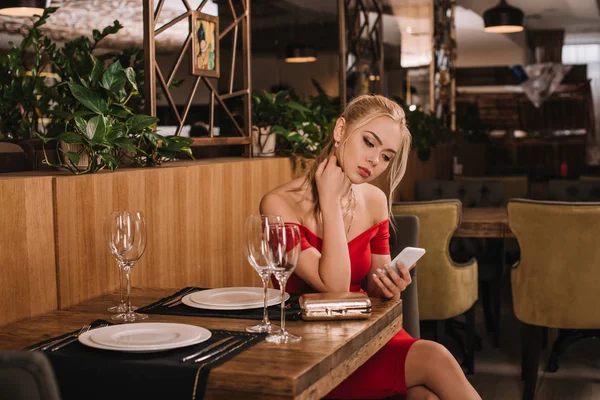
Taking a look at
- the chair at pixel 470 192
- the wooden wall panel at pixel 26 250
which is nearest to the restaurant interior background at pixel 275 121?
the wooden wall panel at pixel 26 250

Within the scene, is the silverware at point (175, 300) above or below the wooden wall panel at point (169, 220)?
below

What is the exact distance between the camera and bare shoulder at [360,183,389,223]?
2.67 m

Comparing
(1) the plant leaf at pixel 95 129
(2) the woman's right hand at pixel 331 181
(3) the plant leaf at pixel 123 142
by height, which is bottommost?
(2) the woman's right hand at pixel 331 181

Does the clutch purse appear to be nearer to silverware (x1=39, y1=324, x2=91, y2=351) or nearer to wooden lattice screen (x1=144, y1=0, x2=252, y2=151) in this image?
silverware (x1=39, y1=324, x2=91, y2=351)

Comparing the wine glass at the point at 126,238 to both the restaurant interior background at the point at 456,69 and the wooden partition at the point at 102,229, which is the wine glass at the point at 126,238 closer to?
the wooden partition at the point at 102,229

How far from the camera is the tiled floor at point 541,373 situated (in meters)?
Answer: 3.75

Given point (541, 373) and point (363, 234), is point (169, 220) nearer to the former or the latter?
point (363, 234)

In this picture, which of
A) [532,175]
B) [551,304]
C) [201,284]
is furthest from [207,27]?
[532,175]

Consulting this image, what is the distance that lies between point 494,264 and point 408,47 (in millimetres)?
4683

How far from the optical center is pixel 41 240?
6.52 feet

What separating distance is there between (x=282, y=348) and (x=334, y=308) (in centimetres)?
28

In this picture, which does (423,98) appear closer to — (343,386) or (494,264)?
(494,264)

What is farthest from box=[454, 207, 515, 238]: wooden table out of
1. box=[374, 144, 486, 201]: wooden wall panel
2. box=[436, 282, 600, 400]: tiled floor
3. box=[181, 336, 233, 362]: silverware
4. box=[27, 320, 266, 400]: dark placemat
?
box=[27, 320, 266, 400]: dark placemat

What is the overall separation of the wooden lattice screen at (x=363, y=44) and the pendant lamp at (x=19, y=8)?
243cm
